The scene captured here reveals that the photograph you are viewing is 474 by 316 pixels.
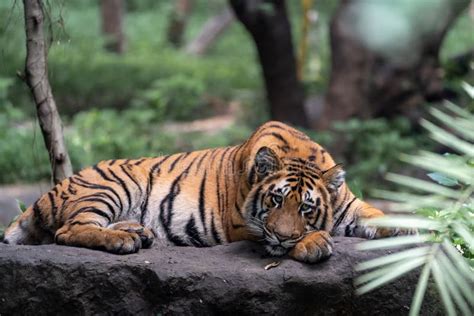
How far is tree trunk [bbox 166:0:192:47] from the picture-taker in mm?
23641

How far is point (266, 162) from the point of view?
4711 millimetres

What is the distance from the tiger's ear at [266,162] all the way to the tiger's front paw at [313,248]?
505mm

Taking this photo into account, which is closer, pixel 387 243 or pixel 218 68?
pixel 387 243

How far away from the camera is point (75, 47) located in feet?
59.8

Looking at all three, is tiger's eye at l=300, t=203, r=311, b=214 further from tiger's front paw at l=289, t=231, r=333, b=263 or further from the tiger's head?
tiger's front paw at l=289, t=231, r=333, b=263

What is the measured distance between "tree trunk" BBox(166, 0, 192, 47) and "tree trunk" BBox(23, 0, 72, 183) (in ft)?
59.0

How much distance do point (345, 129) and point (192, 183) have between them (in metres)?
6.03

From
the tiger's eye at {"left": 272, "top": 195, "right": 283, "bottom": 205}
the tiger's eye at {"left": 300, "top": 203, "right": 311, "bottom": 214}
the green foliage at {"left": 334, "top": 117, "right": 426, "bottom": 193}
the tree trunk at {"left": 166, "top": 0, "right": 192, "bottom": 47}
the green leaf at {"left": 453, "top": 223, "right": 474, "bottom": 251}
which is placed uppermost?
the green leaf at {"left": 453, "top": 223, "right": 474, "bottom": 251}

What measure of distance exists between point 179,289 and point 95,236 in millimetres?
569

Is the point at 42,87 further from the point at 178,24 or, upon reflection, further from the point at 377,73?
the point at 178,24

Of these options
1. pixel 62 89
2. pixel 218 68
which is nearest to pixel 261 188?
pixel 62 89

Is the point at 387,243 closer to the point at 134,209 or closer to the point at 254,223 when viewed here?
the point at 254,223

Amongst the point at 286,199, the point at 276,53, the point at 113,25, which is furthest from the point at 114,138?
the point at 113,25

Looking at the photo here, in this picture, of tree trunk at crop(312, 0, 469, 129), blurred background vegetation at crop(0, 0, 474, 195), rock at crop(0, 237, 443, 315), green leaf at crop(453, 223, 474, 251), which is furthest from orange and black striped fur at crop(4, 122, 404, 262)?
tree trunk at crop(312, 0, 469, 129)
